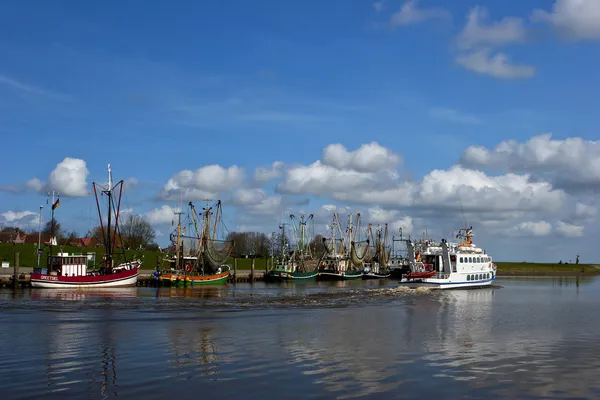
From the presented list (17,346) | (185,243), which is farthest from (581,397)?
(185,243)

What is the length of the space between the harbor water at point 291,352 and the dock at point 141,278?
3241 cm

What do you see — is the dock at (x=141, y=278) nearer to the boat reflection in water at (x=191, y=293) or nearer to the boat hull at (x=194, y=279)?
the boat hull at (x=194, y=279)

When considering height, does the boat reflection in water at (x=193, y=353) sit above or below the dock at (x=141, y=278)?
below

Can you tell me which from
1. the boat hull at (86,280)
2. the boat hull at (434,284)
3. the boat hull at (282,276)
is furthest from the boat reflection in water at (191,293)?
the boat hull at (282,276)

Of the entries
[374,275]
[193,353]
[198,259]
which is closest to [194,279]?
[198,259]

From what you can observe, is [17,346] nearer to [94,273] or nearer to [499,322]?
[499,322]

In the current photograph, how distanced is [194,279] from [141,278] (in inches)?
377

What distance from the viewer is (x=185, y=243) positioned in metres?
127

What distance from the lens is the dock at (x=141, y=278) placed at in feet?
323

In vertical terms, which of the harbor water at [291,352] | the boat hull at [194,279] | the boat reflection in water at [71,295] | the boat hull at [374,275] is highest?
the boat hull at [194,279]

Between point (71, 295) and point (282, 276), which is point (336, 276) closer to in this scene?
point (282, 276)

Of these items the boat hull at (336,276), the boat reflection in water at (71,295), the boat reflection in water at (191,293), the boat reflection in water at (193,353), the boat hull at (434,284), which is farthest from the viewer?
the boat hull at (336,276)

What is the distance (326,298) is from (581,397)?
58.4 meters

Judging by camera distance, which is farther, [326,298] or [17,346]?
[326,298]
